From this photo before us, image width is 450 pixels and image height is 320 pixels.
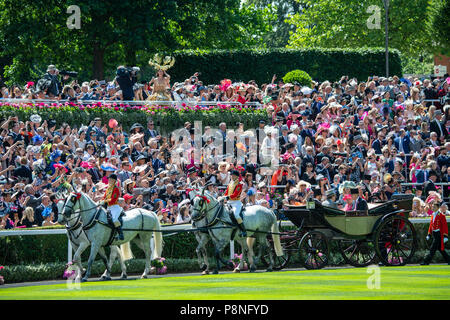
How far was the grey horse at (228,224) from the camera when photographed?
19312mm

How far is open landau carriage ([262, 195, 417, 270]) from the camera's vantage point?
782 inches

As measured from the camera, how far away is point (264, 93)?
30703mm

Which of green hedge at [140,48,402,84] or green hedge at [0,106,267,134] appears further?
green hedge at [140,48,402,84]

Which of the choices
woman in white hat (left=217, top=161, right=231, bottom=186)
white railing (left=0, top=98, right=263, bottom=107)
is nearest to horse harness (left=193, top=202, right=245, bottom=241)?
woman in white hat (left=217, top=161, right=231, bottom=186)

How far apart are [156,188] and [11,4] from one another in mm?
21042

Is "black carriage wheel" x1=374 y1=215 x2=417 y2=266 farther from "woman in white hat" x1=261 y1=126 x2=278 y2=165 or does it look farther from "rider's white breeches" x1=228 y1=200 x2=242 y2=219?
"woman in white hat" x1=261 y1=126 x2=278 y2=165

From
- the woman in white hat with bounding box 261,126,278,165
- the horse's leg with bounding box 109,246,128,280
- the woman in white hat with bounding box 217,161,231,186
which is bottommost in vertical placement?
the horse's leg with bounding box 109,246,128,280

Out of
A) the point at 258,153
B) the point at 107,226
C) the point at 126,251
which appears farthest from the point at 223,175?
the point at 107,226

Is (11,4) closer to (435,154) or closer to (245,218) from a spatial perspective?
(435,154)

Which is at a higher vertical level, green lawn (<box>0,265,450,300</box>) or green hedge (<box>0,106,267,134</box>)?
green hedge (<box>0,106,267,134</box>)

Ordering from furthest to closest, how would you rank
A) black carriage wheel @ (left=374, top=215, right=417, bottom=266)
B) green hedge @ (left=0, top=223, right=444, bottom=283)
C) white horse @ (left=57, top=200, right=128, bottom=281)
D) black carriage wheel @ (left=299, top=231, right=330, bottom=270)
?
black carriage wheel @ (left=374, top=215, right=417, bottom=266) → black carriage wheel @ (left=299, top=231, right=330, bottom=270) → green hedge @ (left=0, top=223, right=444, bottom=283) → white horse @ (left=57, top=200, right=128, bottom=281)

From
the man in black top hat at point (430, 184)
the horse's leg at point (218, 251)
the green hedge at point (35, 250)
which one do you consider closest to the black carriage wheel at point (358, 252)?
the horse's leg at point (218, 251)

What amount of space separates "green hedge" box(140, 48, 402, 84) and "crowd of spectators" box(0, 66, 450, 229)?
845 cm

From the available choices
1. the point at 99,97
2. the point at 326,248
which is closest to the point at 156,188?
the point at 326,248
